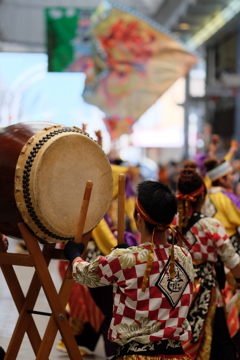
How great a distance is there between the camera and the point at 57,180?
3268 millimetres

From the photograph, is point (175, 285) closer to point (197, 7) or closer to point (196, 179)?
point (196, 179)

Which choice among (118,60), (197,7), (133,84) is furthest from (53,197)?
(197,7)

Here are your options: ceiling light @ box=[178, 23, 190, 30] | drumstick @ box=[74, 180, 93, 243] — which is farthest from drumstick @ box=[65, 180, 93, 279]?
ceiling light @ box=[178, 23, 190, 30]

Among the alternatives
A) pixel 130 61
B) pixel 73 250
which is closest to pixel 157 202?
pixel 73 250

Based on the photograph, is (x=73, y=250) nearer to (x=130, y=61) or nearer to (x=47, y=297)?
(x=47, y=297)

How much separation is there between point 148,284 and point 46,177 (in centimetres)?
64

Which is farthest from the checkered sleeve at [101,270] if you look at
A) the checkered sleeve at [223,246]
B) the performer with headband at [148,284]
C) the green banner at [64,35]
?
the green banner at [64,35]

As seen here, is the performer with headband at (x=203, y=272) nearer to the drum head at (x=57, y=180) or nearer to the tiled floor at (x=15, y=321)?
the drum head at (x=57, y=180)

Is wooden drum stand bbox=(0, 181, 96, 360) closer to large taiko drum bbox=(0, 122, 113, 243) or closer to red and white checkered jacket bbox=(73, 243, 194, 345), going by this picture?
large taiko drum bbox=(0, 122, 113, 243)

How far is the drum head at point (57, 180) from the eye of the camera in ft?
10.5

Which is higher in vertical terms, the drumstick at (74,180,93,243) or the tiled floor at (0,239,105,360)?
the drumstick at (74,180,93,243)

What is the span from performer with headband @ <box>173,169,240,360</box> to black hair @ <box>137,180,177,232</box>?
3.65 feet

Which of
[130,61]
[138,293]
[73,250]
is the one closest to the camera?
[138,293]

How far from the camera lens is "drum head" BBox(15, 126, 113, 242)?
3.20 m
